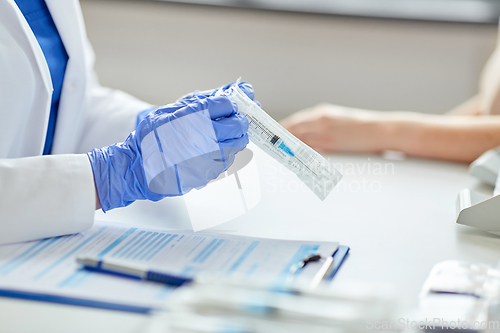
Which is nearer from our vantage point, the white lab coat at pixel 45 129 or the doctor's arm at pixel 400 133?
the white lab coat at pixel 45 129

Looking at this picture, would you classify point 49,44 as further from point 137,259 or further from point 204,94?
point 137,259

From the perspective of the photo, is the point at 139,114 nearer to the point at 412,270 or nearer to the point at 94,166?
the point at 94,166

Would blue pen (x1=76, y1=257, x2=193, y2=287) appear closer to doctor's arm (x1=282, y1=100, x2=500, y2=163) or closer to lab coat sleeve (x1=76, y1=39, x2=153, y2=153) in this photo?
lab coat sleeve (x1=76, y1=39, x2=153, y2=153)

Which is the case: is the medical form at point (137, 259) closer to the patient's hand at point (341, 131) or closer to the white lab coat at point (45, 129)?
the white lab coat at point (45, 129)

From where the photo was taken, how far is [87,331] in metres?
0.36

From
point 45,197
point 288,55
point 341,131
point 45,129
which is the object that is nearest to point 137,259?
point 45,197

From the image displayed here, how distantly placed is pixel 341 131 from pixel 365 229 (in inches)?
20.9

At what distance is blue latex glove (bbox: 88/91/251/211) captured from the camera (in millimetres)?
591

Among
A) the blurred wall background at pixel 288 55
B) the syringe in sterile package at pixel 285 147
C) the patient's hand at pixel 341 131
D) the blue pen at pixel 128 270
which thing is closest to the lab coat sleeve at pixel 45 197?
the blue pen at pixel 128 270

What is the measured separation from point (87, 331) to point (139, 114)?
60 centimetres

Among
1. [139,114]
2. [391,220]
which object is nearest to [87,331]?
[391,220]

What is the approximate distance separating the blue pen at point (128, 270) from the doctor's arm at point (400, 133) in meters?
0.76

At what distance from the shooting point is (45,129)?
0.74 metres

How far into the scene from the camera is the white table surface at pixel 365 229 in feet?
1.24
